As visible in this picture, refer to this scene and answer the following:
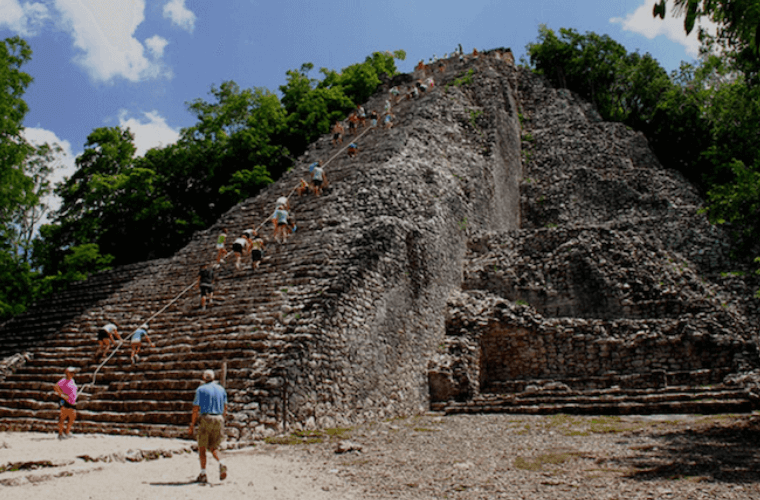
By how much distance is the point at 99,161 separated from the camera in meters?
24.1

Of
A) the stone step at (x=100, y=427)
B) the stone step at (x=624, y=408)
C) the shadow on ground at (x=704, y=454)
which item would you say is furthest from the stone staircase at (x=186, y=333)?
the shadow on ground at (x=704, y=454)

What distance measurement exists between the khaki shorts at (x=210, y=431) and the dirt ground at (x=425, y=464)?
35 cm

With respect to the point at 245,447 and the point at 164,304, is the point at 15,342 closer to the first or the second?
the point at 164,304

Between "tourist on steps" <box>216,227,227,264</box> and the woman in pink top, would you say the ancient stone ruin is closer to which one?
"tourist on steps" <box>216,227,227,264</box>

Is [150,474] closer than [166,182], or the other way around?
[150,474]

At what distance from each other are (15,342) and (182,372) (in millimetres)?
6396

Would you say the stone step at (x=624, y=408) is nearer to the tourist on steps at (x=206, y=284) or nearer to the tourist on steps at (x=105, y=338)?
the tourist on steps at (x=206, y=284)

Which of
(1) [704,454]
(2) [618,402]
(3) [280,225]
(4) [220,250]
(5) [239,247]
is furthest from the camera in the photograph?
(3) [280,225]

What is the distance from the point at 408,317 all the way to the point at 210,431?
7.06 meters

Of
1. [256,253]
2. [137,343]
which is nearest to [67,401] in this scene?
[137,343]

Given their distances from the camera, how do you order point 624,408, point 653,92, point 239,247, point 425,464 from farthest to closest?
point 653,92, point 239,247, point 624,408, point 425,464

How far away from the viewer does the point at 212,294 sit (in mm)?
11266

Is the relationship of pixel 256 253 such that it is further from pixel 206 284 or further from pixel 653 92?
pixel 653 92

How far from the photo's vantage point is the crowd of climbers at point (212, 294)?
5281 millimetres
